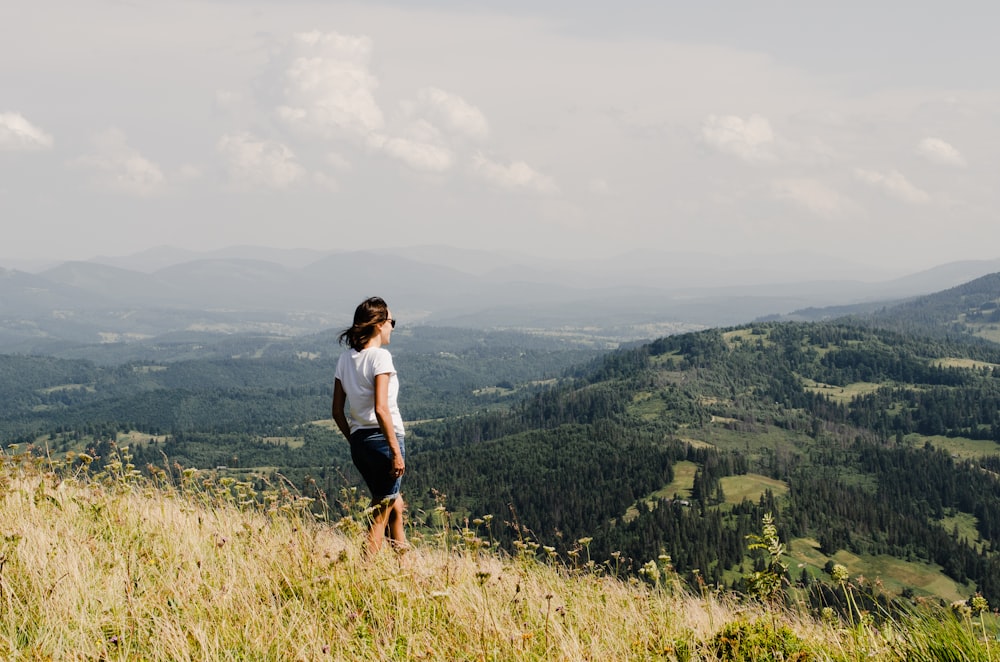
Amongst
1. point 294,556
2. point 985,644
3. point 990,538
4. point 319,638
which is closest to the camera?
point 985,644

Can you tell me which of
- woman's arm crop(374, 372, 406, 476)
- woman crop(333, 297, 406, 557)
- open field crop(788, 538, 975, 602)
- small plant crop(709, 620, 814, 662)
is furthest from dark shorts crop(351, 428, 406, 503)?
open field crop(788, 538, 975, 602)

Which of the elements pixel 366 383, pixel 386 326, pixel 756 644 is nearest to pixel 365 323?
pixel 386 326

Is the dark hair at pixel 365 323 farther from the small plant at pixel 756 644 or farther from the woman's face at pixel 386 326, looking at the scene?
the small plant at pixel 756 644

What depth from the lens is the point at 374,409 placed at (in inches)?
370

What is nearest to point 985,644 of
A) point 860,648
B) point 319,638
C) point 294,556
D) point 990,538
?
point 860,648

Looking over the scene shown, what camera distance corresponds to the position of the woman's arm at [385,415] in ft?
29.9

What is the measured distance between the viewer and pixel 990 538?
641ft

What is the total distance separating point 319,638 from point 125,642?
1720mm

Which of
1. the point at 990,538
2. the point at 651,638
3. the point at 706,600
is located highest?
the point at 651,638

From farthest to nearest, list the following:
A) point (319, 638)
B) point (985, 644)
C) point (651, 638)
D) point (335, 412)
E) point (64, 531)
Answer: point (335, 412)
point (64, 531)
point (651, 638)
point (319, 638)
point (985, 644)

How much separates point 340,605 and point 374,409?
2.97 meters

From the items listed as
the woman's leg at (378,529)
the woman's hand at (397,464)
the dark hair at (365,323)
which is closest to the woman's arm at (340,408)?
the dark hair at (365,323)

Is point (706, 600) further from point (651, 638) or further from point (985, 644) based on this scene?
point (985, 644)

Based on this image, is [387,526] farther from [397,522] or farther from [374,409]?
[374,409]
